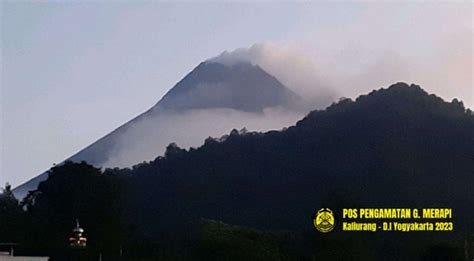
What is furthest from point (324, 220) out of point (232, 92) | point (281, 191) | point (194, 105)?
point (194, 105)

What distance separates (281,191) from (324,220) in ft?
4.96

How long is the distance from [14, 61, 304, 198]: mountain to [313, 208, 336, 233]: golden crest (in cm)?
218

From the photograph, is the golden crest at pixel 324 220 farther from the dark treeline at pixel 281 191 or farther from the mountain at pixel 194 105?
the mountain at pixel 194 105

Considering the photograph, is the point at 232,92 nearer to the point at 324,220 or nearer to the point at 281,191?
the point at 281,191

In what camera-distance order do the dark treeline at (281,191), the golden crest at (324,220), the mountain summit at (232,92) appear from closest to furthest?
the dark treeline at (281,191) → the golden crest at (324,220) → the mountain summit at (232,92)

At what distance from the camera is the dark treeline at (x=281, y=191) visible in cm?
1146

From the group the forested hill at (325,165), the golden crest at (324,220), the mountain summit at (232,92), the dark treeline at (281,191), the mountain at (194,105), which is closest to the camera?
the dark treeline at (281,191)

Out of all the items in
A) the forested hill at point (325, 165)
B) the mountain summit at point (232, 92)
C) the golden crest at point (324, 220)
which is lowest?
the golden crest at point (324, 220)

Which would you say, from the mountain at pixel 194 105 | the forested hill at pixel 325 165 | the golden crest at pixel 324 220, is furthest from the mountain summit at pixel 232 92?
the golden crest at pixel 324 220

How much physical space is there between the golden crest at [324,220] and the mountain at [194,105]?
2.18 m

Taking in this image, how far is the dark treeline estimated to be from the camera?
37.6ft

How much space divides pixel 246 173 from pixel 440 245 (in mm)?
3512

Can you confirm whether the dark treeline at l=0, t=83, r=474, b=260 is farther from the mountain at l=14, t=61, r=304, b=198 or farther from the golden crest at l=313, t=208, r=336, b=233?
the mountain at l=14, t=61, r=304, b=198

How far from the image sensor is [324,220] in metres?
12.0
